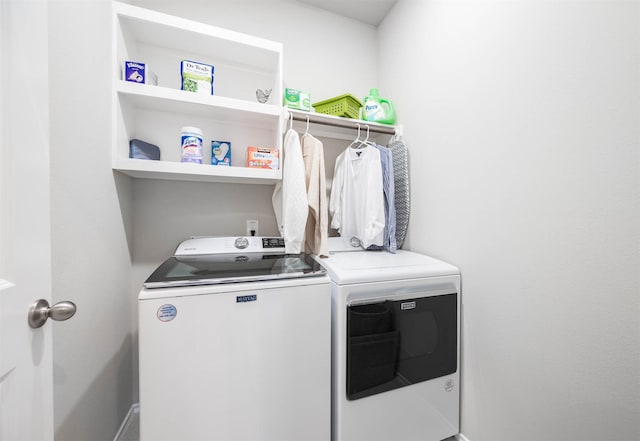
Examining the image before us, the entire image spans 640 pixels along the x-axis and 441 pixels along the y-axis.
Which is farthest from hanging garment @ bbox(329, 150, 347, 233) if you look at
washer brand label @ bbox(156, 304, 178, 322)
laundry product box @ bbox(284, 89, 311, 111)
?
washer brand label @ bbox(156, 304, 178, 322)

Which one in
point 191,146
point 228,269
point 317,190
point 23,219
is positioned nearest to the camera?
point 23,219

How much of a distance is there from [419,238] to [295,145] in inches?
40.2

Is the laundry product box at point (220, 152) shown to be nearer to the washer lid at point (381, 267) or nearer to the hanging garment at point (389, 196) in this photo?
the washer lid at point (381, 267)

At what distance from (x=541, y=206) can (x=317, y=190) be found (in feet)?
3.37

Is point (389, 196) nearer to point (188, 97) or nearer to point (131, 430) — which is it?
point (188, 97)

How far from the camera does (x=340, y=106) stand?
5.51ft

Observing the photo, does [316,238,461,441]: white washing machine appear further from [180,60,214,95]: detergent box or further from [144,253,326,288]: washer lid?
[180,60,214,95]: detergent box

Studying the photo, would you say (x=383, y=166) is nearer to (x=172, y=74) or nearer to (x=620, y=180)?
(x=620, y=180)

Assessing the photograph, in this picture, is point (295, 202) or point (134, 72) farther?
point (295, 202)

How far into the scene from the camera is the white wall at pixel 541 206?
30.5 inches

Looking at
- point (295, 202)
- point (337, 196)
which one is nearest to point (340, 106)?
point (337, 196)

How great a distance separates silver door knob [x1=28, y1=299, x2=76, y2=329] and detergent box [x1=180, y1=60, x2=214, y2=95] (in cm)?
120

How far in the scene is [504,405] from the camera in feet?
3.67

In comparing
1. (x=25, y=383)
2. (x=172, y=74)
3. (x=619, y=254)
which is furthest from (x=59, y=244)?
(x=619, y=254)
